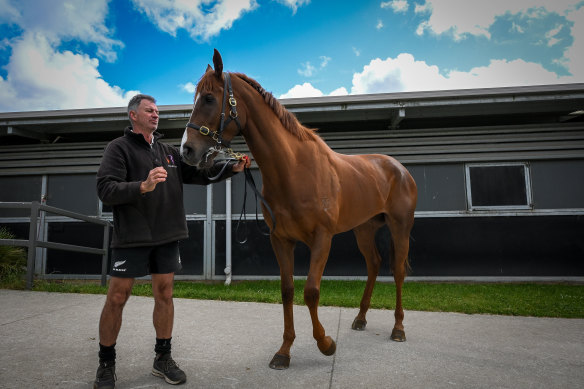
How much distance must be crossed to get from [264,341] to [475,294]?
3983 mm

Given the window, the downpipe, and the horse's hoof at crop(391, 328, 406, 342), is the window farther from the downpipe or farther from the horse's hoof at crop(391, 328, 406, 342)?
the downpipe

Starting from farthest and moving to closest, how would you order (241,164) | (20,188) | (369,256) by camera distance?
(20,188) < (369,256) < (241,164)

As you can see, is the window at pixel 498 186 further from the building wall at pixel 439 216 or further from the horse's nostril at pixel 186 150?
the horse's nostril at pixel 186 150

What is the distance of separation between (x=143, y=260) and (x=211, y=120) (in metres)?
1.03

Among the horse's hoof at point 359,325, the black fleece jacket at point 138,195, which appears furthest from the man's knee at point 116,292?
the horse's hoof at point 359,325

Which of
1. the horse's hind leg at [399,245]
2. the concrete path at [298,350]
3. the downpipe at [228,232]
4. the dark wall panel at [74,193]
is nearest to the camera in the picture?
the concrete path at [298,350]

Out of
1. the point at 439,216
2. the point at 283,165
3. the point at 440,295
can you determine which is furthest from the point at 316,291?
the point at 439,216

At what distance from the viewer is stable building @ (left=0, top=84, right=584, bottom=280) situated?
6.41 m

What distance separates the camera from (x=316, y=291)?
249cm

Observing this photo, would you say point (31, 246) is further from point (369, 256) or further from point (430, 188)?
point (430, 188)

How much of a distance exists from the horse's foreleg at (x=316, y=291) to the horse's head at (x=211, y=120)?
100 cm

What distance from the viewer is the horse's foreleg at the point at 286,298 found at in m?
2.49

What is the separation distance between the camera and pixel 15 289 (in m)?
5.04

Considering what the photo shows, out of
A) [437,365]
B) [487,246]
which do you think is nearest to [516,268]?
[487,246]
